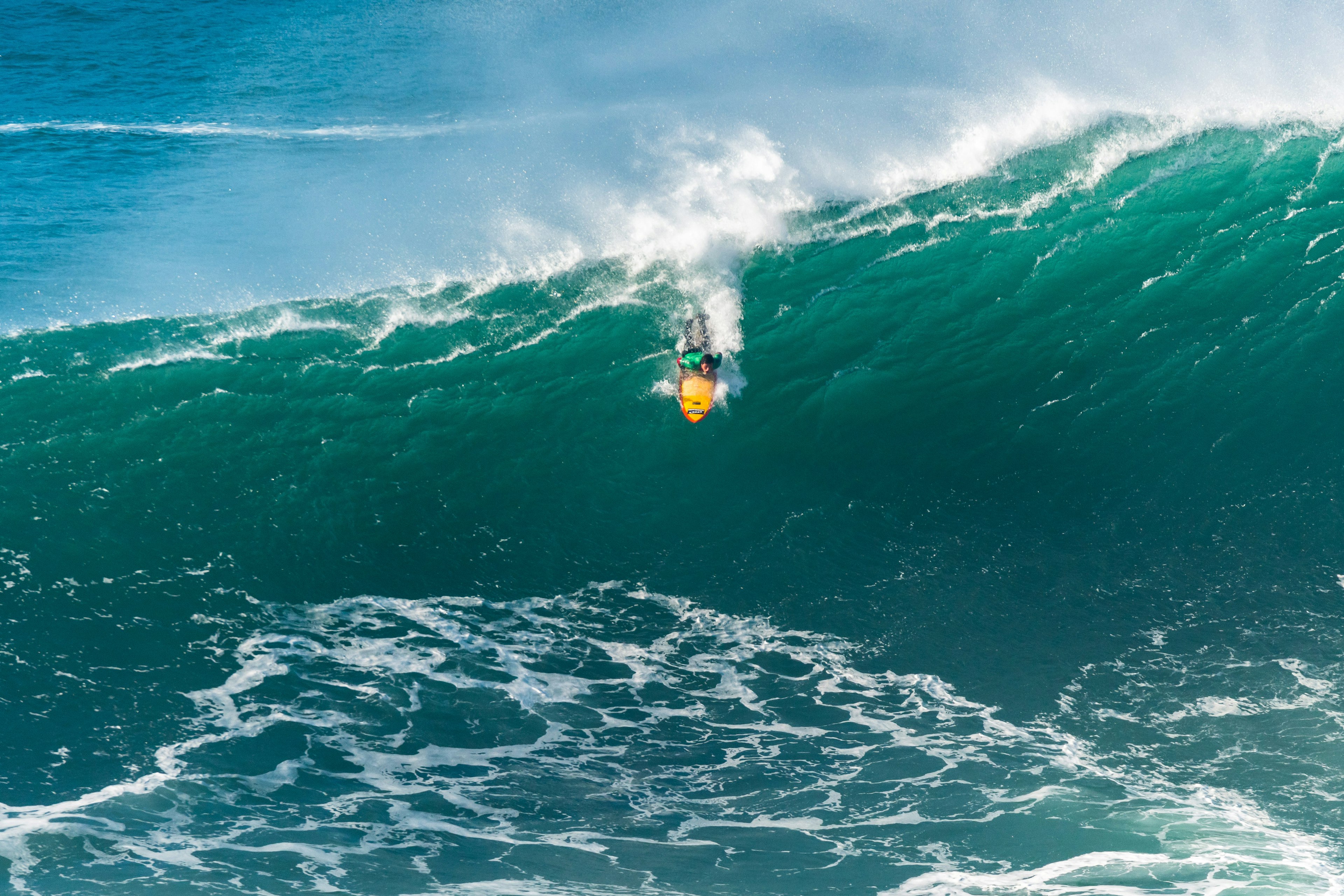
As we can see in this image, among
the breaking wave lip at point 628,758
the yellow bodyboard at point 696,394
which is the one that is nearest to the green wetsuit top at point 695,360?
the yellow bodyboard at point 696,394

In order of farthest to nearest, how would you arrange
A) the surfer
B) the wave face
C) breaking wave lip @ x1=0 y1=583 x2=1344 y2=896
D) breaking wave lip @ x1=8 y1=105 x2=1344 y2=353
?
breaking wave lip @ x1=8 y1=105 x2=1344 y2=353 → breaking wave lip @ x1=0 y1=583 x2=1344 y2=896 → the surfer → the wave face

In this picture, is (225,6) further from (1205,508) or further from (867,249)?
(1205,508)

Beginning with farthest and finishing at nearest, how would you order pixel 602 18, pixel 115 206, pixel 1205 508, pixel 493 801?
pixel 602 18 < pixel 115 206 < pixel 493 801 < pixel 1205 508

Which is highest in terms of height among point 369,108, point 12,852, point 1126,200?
point 369,108

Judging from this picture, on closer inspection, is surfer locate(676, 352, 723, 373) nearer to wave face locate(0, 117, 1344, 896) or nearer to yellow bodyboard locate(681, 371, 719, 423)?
yellow bodyboard locate(681, 371, 719, 423)

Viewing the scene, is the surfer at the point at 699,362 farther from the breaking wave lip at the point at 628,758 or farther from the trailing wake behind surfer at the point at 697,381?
the breaking wave lip at the point at 628,758

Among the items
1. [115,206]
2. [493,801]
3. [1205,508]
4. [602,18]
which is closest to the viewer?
[1205,508]

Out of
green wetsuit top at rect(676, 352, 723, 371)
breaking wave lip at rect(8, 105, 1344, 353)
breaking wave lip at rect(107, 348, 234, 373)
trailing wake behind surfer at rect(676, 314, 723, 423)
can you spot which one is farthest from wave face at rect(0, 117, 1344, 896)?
green wetsuit top at rect(676, 352, 723, 371)

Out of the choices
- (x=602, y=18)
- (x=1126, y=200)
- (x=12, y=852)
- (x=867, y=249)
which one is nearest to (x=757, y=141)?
(x=867, y=249)
